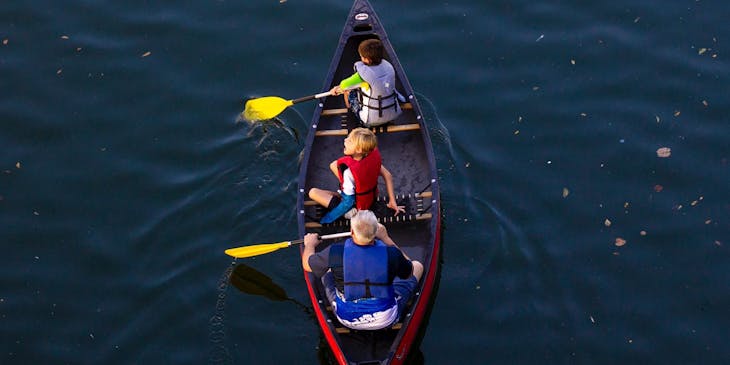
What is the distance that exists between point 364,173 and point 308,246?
1.31 meters

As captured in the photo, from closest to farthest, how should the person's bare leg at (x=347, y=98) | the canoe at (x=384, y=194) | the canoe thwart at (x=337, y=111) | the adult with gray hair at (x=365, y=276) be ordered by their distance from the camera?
1. the adult with gray hair at (x=365, y=276)
2. the canoe at (x=384, y=194)
3. the person's bare leg at (x=347, y=98)
4. the canoe thwart at (x=337, y=111)

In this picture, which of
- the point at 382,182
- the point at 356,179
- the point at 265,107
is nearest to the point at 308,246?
→ the point at 356,179

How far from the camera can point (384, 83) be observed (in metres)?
15.4

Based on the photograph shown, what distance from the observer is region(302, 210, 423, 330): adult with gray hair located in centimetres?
1205

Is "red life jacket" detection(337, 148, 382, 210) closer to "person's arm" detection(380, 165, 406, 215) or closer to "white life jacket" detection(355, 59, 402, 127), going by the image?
"person's arm" detection(380, 165, 406, 215)

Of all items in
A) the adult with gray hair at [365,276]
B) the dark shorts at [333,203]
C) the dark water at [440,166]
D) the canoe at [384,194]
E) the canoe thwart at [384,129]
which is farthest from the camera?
the canoe thwart at [384,129]

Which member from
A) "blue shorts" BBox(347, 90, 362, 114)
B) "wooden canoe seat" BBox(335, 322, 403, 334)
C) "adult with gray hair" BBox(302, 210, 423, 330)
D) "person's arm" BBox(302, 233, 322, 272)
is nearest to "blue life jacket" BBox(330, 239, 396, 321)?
"adult with gray hair" BBox(302, 210, 423, 330)

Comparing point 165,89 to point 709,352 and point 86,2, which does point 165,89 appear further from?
point 709,352

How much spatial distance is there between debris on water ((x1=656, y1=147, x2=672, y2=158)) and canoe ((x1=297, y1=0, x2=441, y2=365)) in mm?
4108

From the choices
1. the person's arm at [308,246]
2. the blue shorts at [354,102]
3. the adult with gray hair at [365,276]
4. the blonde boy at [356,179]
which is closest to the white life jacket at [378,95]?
the blue shorts at [354,102]

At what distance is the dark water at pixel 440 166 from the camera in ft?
46.7

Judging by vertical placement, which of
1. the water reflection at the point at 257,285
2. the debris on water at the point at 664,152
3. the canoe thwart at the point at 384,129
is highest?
the canoe thwart at the point at 384,129

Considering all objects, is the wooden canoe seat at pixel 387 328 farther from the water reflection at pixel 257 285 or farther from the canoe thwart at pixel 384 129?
the canoe thwart at pixel 384 129

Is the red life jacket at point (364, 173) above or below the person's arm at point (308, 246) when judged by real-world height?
above
